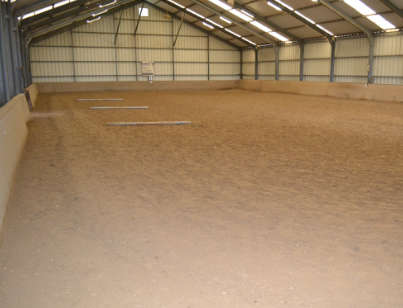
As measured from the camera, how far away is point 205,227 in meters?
4.54

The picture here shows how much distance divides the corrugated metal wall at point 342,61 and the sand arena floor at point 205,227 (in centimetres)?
1756

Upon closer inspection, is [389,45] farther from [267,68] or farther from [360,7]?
[267,68]

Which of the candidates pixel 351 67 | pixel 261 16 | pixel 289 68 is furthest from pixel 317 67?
pixel 261 16

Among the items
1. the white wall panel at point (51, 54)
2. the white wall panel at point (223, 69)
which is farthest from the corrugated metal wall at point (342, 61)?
the white wall panel at point (51, 54)

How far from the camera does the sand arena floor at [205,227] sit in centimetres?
325

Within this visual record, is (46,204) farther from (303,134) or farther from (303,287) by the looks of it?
(303,134)

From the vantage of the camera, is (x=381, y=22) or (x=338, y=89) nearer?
(x=381, y=22)

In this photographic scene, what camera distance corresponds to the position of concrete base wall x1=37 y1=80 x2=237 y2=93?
115ft

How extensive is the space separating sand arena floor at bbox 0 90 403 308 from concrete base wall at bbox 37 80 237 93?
27865 millimetres

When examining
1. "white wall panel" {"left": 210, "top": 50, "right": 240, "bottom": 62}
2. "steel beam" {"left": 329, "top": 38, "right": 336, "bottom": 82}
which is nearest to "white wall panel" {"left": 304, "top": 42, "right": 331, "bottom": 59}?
"steel beam" {"left": 329, "top": 38, "right": 336, "bottom": 82}

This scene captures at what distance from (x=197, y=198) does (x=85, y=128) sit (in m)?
7.78

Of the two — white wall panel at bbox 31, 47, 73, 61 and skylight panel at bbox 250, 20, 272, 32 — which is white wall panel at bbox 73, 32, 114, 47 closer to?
Result: white wall panel at bbox 31, 47, 73, 61

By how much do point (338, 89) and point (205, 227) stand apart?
24176 millimetres

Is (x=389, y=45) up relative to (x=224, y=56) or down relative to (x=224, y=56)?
down
